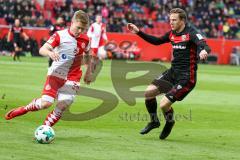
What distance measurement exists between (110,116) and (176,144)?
153 inches

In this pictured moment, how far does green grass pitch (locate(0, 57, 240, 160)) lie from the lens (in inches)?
393

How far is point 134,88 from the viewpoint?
72.5 feet

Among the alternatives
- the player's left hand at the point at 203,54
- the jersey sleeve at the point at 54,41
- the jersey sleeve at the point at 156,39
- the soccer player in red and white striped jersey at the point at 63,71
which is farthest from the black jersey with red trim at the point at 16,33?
the player's left hand at the point at 203,54

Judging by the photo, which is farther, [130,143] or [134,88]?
[134,88]

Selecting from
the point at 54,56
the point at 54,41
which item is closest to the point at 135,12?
the point at 54,41

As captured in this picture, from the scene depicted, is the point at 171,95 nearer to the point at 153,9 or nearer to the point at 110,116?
the point at 110,116

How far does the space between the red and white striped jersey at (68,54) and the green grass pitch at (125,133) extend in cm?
109

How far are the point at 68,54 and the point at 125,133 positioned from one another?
6.46 feet

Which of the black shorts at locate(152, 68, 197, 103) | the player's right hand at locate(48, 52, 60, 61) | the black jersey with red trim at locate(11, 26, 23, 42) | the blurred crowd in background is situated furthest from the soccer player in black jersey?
the blurred crowd in background

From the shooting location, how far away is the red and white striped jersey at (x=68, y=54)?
11.4 meters

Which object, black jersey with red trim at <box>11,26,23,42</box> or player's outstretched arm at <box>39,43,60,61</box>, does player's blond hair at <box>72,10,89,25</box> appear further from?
black jersey with red trim at <box>11,26,23,42</box>

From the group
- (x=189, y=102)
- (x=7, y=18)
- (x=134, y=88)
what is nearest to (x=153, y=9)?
(x=7, y=18)

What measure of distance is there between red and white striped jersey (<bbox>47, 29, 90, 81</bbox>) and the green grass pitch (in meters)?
1.09

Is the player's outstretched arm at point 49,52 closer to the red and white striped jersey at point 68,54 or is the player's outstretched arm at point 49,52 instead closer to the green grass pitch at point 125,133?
the red and white striped jersey at point 68,54
